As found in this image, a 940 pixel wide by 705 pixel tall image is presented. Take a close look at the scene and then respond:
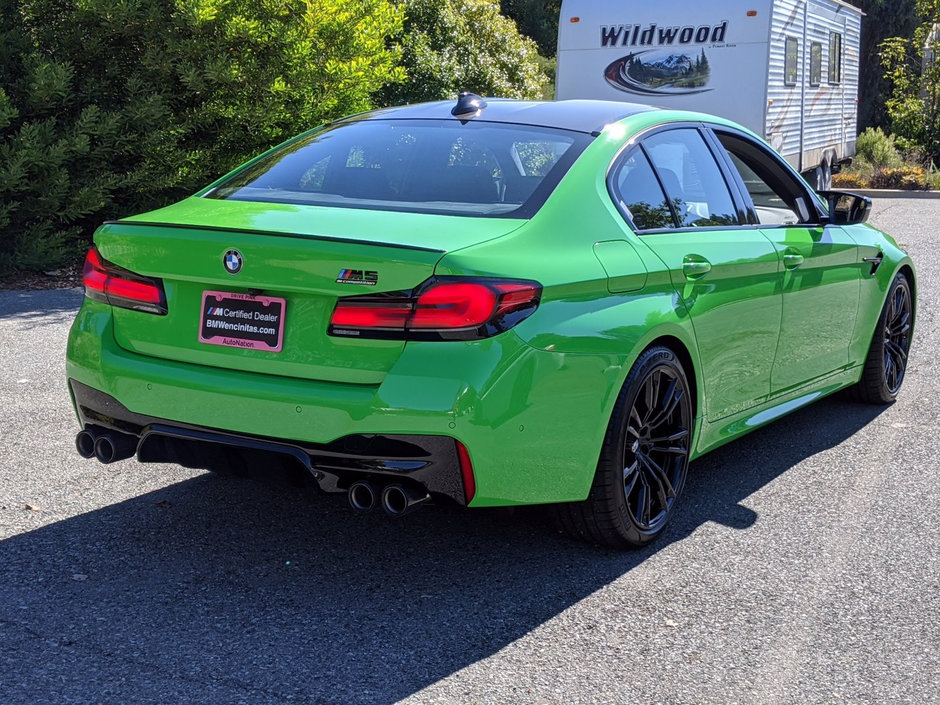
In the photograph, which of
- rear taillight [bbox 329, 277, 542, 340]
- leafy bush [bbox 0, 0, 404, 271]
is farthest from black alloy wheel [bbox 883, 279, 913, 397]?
leafy bush [bbox 0, 0, 404, 271]

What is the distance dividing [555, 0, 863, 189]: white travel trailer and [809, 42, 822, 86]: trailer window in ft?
1.74

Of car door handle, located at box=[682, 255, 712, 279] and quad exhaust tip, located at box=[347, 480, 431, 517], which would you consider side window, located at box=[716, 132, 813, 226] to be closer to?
car door handle, located at box=[682, 255, 712, 279]

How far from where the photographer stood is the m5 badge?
352 cm

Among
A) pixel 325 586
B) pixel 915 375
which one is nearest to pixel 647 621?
pixel 325 586

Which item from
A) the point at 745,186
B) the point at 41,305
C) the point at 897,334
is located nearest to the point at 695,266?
the point at 745,186

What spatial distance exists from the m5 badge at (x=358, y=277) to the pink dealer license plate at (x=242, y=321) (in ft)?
0.74

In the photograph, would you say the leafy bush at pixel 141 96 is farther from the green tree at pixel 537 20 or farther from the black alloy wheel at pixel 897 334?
the green tree at pixel 537 20

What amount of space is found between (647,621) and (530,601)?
384mm

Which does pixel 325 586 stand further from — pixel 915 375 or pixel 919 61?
pixel 919 61

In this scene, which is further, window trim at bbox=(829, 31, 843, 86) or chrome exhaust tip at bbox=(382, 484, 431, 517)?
window trim at bbox=(829, 31, 843, 86)

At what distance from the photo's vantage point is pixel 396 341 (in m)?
3.52

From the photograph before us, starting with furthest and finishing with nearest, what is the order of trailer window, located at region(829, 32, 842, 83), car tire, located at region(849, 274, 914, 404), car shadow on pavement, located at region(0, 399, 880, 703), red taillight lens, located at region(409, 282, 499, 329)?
trailer window, located at region(829, 32, 842, 83), car tire, located at region(849, 274, 914, 404), red taillight lens, located at region(409, 282, 499, 329), car shadow on pavement, located at region(0, 399, 880, 703)

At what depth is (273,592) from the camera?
383 cm

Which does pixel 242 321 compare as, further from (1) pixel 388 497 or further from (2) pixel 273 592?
(2) pixel 273 592
